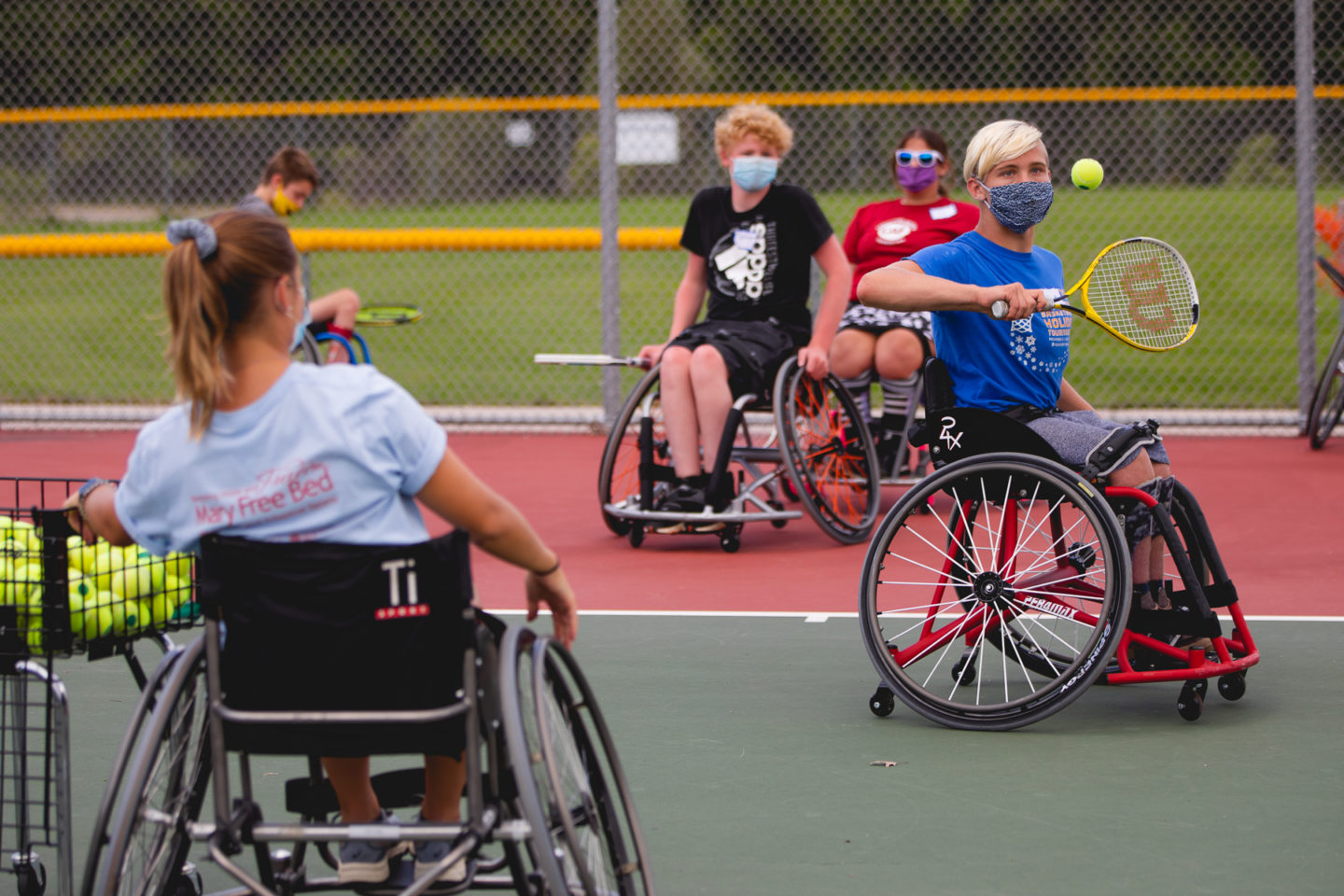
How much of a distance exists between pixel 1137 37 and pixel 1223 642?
14919mm

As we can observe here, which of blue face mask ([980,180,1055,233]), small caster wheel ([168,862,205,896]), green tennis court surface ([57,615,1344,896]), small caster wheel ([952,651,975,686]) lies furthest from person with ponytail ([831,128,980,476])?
small caster wheel ([168,862,205,896])

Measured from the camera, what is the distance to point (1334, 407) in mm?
8234

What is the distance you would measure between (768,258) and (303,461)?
418cm

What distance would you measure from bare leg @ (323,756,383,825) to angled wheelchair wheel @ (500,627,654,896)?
27 cm

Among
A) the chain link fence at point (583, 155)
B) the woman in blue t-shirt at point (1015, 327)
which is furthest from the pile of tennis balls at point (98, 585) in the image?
the chain link fence at point (583, 155)

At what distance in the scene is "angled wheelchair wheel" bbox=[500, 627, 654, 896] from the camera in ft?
7.69

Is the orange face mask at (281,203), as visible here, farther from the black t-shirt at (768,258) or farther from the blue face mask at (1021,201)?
the blue face mask at (1021,201)

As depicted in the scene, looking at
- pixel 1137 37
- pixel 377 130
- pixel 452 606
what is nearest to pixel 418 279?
pixel 377 130

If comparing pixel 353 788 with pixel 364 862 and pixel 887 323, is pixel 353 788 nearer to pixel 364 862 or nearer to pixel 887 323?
pixel 364 862

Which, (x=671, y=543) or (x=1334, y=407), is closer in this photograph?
(x=671, y=543)

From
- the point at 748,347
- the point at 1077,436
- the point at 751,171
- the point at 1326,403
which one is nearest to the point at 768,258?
the point at 751,171

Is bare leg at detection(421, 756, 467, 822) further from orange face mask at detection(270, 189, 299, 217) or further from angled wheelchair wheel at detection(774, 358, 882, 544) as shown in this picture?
orange face mask at detection(270, 189, 299, 217)

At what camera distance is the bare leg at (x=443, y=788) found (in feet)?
8.75

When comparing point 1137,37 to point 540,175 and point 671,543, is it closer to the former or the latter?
point 540,175
